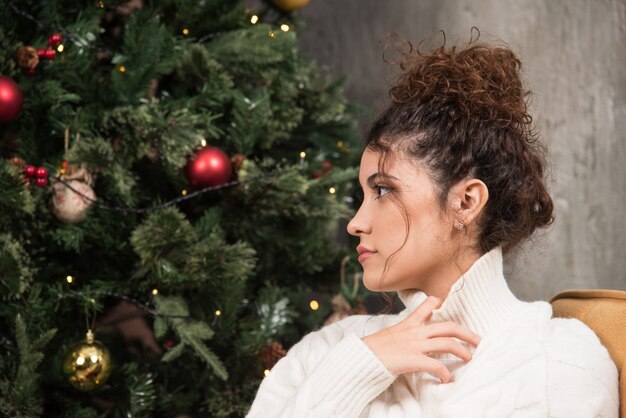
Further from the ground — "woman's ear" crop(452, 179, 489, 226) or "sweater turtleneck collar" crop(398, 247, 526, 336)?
"woman's ear" crop(452, 179, 489, 226)

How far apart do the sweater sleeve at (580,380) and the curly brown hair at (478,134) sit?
191mm

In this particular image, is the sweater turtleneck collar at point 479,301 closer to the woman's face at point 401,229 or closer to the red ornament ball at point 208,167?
the woman's face at point 401,229

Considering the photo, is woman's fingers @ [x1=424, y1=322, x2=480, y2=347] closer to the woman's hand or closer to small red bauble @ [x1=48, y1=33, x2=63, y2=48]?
the woman's hand

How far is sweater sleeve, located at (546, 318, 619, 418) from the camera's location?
1.03 meters

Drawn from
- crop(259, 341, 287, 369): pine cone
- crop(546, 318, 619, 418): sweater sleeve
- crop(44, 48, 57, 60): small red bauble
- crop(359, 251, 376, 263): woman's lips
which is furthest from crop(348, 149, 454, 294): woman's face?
crop(44, 48, 57, 60): small red bauble

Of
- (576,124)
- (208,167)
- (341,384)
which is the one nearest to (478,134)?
(341,384)

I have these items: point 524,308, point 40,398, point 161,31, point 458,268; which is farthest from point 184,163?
point 524,308

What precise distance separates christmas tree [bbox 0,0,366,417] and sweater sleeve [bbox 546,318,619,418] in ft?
2.38

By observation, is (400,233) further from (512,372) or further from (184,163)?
(184,163)

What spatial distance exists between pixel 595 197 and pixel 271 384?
932 mm

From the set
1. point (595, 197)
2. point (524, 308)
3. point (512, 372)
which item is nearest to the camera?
point (512, 372)

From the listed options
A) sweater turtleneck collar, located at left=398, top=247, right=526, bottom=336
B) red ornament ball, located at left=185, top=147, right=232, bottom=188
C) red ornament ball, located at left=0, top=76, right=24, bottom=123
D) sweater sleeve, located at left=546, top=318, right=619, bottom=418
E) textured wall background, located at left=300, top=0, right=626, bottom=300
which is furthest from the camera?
textured wall background, located at left=300, top=0, right=626, bottom=300

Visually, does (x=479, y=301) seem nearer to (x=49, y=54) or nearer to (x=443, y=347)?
(x=443, y=347)

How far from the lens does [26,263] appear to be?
1.52 meters
